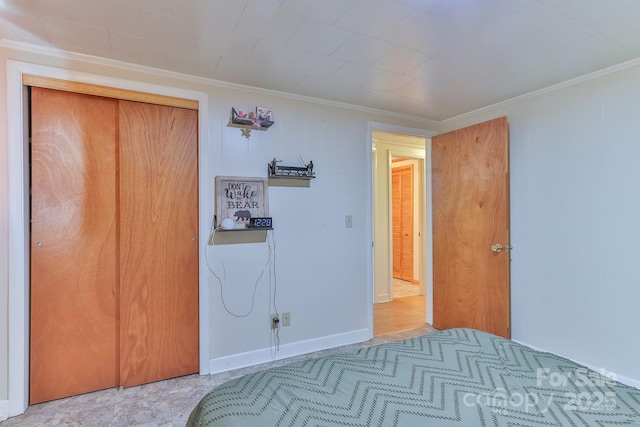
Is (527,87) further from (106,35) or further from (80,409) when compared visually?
(80,409)

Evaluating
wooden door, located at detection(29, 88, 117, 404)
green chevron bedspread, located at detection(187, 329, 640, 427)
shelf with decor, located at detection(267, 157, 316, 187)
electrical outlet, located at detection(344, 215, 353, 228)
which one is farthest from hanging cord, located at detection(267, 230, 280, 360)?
green chevron bedspread, located at detection(187, 329, 640, 427)

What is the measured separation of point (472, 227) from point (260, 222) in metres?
1.94

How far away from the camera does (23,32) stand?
1.79 m

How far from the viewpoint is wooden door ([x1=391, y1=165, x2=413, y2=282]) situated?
228 inches

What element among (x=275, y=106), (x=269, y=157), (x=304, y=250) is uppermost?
(x=275, y=106)

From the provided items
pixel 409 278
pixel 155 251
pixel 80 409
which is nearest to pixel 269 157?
pixel 155 251

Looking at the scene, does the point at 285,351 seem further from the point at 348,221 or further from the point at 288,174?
the point at 288,174

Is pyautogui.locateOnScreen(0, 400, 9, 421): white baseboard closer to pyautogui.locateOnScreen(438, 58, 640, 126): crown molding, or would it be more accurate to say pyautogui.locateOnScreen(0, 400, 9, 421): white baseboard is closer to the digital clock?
the digital clock

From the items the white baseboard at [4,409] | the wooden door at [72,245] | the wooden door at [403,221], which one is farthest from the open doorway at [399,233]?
the white baseboard at [4,409]

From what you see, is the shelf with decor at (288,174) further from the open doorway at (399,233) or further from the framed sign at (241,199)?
the open doorway at (399,233)

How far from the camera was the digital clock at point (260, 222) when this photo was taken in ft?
8.16

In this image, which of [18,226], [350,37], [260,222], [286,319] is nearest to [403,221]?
[286,319]

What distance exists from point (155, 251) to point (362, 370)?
5.76 ft

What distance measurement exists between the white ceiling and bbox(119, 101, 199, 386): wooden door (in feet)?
1.49
